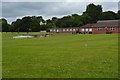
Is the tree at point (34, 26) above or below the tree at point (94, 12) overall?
below

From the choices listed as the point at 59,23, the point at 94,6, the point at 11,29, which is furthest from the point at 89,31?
the point at 11,29

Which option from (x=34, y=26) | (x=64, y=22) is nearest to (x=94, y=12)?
(x=64, y=22)

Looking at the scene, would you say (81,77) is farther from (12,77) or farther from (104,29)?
(104,29)

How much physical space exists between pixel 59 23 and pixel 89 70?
106365 mm

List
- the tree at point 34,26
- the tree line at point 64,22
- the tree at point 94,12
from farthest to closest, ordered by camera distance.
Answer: the tree at point 94,12 < the tree line at point 64,22 < the tree at point 34,26

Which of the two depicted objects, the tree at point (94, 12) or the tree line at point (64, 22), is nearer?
the tree line at point (64, 22)

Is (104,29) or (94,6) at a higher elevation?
(94,6)


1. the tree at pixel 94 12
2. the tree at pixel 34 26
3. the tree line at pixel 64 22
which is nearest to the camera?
the tree at pixel 34 26

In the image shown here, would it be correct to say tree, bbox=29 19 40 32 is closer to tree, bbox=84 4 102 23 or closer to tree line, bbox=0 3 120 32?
tree line, bbox=0 3 120 32

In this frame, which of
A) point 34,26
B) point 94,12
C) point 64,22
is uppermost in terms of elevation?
point 94,12

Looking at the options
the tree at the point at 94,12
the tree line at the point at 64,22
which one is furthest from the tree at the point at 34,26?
the tree at the point at 94,12

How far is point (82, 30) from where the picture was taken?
300ft

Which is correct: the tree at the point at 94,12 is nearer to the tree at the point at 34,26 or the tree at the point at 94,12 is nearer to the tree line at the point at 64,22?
the tree line at the point at 64,22

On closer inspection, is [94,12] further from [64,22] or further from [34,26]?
[34,26]
